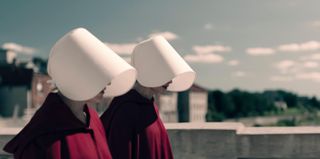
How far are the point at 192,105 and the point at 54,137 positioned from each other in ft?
479

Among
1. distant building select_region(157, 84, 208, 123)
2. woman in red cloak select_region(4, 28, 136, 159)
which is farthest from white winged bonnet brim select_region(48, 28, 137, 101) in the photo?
distant building select_region(157, 84, 208, 123)

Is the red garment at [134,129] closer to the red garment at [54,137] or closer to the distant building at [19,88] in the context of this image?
the red garment at [54,137]

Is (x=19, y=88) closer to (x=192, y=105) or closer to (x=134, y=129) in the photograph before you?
(x=192, y=105)

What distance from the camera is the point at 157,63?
16.1 ft

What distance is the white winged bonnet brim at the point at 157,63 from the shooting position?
488 cm

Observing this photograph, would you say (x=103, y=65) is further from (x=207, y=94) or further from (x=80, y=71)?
(x=207, y=94)

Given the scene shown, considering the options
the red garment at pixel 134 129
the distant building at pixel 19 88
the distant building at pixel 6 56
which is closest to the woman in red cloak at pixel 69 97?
the red garment at pixel 134 129

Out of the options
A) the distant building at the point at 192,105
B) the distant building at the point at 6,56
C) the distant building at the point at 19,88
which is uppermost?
the distant building at the point at 6,56

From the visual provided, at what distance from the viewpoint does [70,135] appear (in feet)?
11.5

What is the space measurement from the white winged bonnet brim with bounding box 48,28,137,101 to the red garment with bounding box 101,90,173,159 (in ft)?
4.28

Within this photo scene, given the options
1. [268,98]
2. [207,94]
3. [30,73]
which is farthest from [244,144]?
[268,98]

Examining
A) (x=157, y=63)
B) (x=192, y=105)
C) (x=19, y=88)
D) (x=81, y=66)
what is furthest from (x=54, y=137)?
(x=192, y=105)

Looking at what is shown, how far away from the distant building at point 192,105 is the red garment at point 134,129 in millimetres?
123798

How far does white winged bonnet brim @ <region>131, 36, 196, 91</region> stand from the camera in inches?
192
